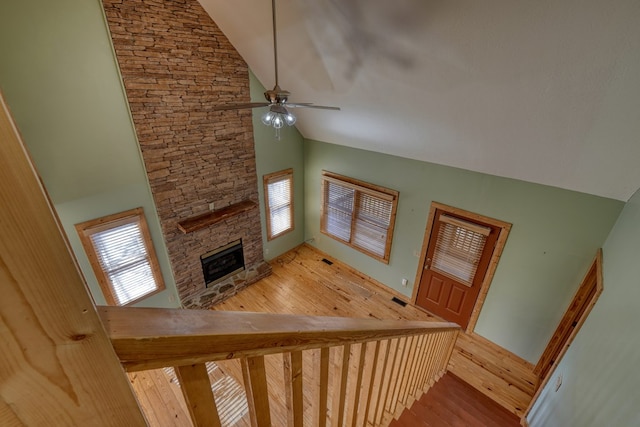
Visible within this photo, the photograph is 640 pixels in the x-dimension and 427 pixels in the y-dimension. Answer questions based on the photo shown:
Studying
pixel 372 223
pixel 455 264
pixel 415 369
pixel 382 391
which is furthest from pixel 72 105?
pixel 455 264

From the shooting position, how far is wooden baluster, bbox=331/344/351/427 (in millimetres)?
1092

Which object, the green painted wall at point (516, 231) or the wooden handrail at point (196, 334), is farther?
the green painted wall at point (516, 231)

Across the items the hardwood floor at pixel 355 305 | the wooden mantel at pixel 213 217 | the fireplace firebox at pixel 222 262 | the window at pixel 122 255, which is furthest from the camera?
the fireplace firebox at pixel 222 262

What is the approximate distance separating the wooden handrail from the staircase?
205cm

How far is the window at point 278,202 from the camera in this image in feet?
17.8

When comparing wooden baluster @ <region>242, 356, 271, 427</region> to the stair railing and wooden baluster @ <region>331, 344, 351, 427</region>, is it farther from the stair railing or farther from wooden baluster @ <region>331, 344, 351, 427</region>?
wooden baluster @ <region>331, 344, 351, 427</region>

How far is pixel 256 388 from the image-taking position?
75 centimetres

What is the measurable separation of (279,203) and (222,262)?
1.60 metres

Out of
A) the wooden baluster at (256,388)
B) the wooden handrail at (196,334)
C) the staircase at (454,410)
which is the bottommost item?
the staircase at (454,410)

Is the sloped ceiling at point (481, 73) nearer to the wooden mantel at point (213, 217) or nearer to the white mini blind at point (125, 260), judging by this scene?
the wooden mantel at point (213, 217)

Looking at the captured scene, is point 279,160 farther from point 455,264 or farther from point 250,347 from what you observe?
point 250,347

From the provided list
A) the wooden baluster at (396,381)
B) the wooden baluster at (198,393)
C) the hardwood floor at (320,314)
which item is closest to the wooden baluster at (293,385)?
the wooden baluster at (198,393)

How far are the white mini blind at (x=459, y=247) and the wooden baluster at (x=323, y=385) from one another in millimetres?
3584

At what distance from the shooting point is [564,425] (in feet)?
7.05
